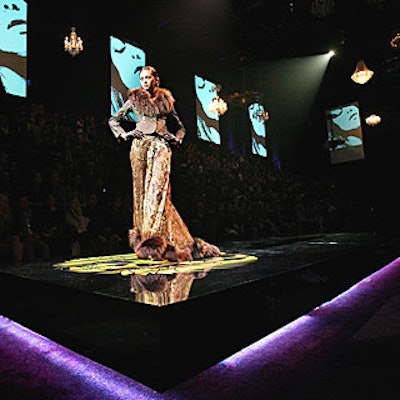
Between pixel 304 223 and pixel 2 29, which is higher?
pixel 2 29

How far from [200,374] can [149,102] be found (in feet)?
7.37

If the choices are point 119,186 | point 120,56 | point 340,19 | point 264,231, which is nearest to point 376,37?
point 340,19

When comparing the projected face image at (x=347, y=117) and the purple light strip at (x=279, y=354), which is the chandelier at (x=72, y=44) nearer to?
the purple light strip at (x=279, y=354)

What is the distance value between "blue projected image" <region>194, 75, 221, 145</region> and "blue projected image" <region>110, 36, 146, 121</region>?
203cm

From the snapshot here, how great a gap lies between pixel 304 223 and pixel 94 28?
263 inches

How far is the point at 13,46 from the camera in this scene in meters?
5.26

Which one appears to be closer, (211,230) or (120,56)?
(211,230)

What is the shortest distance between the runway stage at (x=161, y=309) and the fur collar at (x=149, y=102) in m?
1.43

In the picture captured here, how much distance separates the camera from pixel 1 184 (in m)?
4.09

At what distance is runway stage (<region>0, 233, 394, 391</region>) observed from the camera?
110 centimetres

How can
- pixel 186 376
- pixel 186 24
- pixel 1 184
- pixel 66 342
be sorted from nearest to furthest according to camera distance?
pixel 186 376
pixel 66 342
pixel 1 184
pixel 186 24

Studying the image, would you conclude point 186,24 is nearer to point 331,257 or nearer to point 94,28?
point 94,28

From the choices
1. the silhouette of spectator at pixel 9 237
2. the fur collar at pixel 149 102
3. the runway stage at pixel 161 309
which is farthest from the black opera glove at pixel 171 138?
the silhouette of spectator at pixel 9 237

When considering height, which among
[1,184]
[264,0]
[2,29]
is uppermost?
[264,0]
